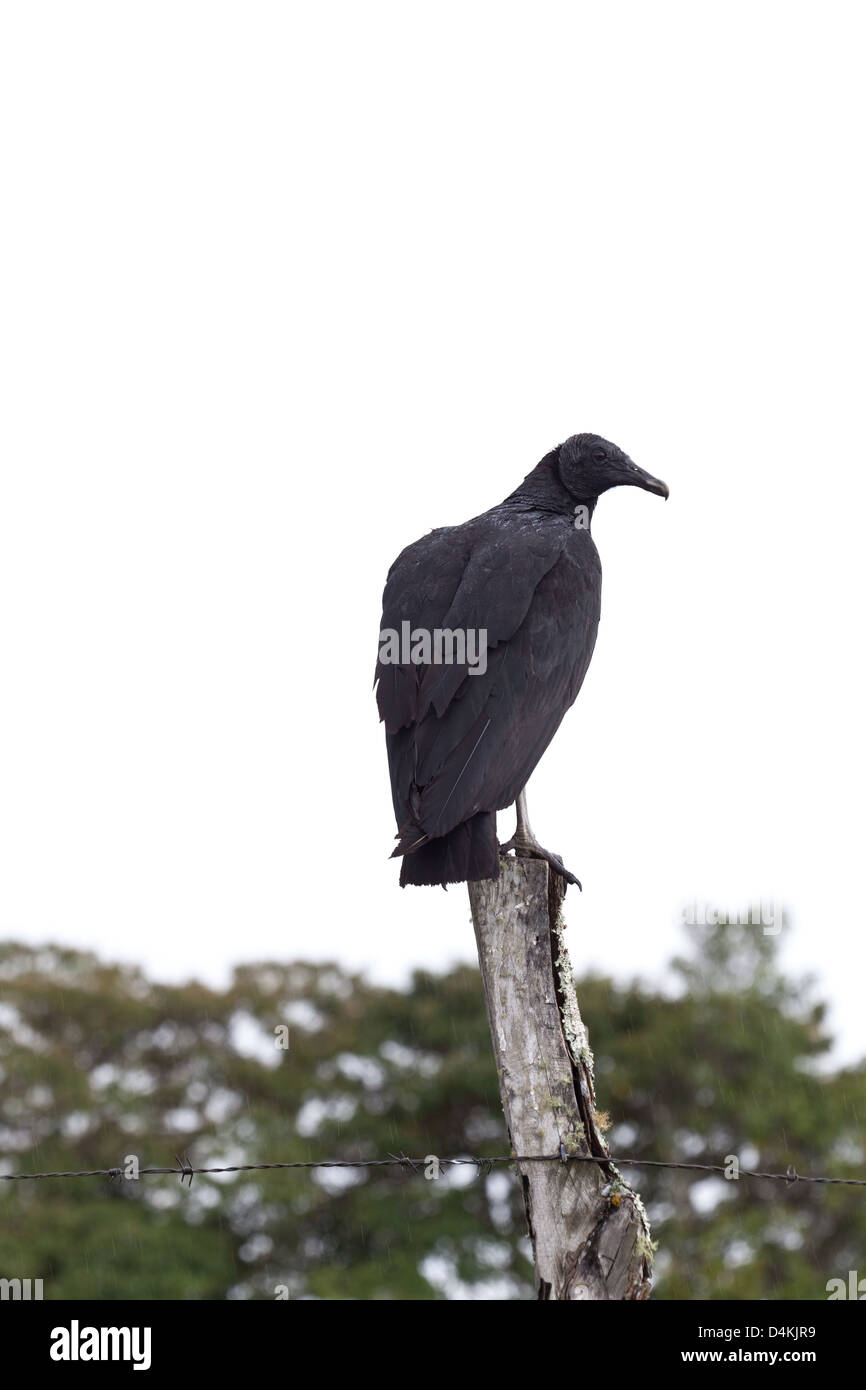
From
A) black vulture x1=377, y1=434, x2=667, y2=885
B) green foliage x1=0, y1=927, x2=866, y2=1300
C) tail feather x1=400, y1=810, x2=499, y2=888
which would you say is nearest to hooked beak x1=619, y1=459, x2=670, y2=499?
black vulture x1=377, y1=434, x2=667, y2=885

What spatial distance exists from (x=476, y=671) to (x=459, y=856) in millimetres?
573

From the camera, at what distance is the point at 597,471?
4434 mm

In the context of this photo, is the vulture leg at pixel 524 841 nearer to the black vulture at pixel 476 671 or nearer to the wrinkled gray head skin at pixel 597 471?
the black vulture at pixel 476 671

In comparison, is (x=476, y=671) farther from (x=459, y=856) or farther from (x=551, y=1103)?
(x=551, y=1103)

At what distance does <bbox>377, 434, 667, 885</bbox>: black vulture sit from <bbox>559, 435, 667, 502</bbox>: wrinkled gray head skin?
0.41 metres

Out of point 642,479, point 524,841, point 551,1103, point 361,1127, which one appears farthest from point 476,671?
point 361,1127

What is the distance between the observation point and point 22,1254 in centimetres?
1030

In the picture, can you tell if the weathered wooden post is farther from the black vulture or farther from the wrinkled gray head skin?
the wrinkled gray head skin

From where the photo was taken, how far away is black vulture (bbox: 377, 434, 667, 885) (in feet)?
10.3

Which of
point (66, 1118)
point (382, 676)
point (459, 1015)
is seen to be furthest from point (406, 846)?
point (66, 1118)
